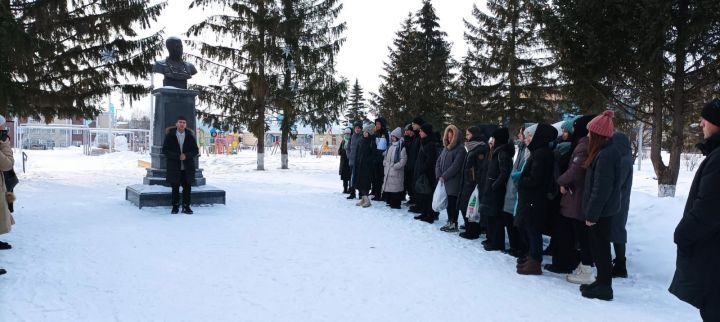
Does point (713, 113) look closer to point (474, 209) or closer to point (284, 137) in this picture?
point (474, 209)

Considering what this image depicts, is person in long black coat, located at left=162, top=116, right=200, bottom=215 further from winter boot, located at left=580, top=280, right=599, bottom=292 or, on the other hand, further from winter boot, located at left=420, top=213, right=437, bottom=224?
winter boot, located at left=580, top=280, right=599, bottom=292

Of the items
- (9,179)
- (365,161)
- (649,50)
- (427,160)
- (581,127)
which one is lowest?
(9,179)

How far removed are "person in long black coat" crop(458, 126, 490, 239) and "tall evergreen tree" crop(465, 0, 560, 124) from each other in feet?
50.7

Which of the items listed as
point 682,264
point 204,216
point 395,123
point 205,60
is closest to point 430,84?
point 395,123

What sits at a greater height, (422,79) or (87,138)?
(422,79)

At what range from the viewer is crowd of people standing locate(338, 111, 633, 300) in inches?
167

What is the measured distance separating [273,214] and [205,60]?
12.7 metres

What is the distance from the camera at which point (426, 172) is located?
8211mm

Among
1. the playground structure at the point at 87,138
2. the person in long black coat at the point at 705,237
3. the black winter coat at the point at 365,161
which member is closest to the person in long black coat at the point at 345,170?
the black winter coat at the point at 365,161

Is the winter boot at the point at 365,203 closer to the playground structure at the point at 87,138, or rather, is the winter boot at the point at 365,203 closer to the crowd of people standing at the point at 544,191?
the crowd of people standing at the point at 544,191

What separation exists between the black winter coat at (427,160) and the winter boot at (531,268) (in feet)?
10.3

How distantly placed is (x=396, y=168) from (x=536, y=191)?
442 cm

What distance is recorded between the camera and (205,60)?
63.0 feet

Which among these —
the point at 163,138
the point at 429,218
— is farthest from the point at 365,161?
the point at 163,138
